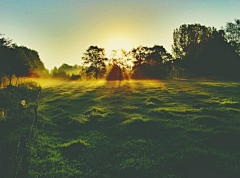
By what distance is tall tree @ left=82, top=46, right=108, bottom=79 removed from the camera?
83.6 m

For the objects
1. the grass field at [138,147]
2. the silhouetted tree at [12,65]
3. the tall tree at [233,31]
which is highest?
the tall tree at [233,31]

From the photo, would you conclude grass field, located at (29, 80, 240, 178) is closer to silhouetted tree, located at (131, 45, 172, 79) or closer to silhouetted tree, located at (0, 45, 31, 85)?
silhouetted tree, located at (0, 45, 31, 85)

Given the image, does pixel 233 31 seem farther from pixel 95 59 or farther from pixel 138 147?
pixel 138 147

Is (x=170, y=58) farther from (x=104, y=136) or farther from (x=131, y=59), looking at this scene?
(x=104, y=136)

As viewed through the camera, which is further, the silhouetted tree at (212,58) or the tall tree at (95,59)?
the tall tree at (95,59)

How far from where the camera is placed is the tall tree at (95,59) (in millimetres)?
83625

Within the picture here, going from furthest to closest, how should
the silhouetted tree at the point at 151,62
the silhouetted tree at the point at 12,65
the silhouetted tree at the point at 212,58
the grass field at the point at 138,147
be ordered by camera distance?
the silhouetted tree at the point at 151,62, the silhouetted tree at the point at 212,58, the silhouetted tree at the point at 12,65, the grass field at the point at 138,147

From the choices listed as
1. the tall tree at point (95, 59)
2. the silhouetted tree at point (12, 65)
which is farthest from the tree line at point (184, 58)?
the silhouetted tree at point (12, 65)

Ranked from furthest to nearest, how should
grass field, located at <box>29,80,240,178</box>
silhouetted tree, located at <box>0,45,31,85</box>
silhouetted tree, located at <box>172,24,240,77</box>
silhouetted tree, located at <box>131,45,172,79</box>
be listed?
silhouetted tree, located at <box>131,45,172,79</box>, silhouetted tree, located at <box>172,24,240,77</box>, silhouetted tree, located at <box>0,45,31,85</box>, grass field, located at <box>29,80,240,178</box>

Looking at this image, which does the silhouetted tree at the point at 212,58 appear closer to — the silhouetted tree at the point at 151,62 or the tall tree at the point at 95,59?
the silhouetted tree at the point at 151,62

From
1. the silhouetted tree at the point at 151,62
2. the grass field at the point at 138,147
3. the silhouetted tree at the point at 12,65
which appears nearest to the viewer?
the grass field at the point at 138,147

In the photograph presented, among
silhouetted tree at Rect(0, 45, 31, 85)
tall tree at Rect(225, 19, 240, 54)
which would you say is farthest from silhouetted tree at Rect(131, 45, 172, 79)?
silhouetted tree at Rect(0, 45, 31, 85)

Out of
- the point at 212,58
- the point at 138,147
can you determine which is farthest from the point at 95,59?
the point at 138,147

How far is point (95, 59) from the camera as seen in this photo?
8394 cm
